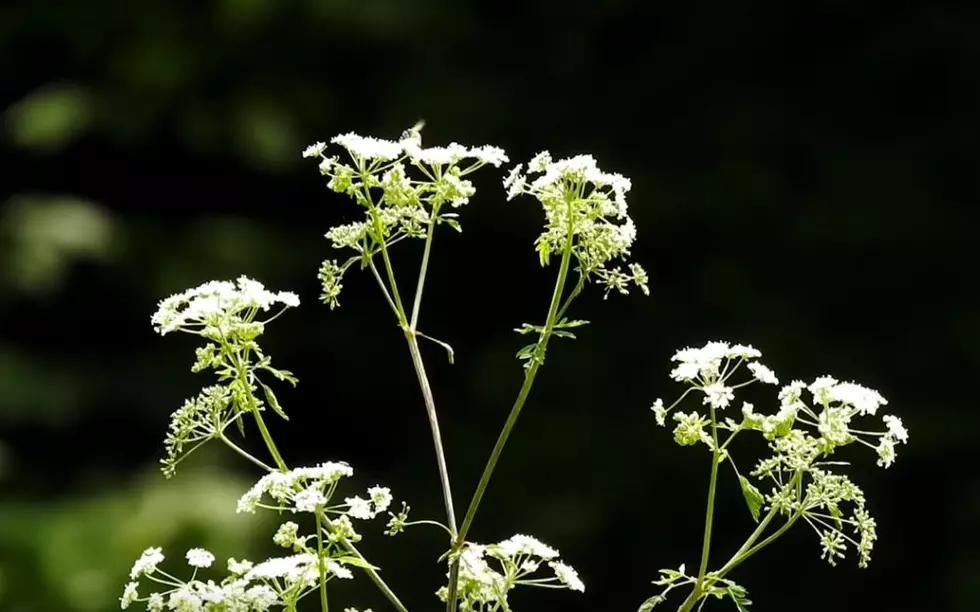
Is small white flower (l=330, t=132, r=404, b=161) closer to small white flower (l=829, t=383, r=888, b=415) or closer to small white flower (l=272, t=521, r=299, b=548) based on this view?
small white flower (l=272, t=521, r=299, b=548)

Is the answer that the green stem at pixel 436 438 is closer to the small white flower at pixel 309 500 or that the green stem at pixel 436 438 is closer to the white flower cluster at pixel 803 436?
the small white flower at pixel 309 500

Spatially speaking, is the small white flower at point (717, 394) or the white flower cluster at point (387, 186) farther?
the white flower cluster at point (387, 186)

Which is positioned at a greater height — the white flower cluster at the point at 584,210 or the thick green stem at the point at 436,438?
the white flower cluster at the point at 584,210

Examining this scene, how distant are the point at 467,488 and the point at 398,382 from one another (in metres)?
0.92

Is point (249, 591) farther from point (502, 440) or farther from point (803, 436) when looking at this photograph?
point (803, 436)

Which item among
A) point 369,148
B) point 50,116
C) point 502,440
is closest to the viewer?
point 502,440

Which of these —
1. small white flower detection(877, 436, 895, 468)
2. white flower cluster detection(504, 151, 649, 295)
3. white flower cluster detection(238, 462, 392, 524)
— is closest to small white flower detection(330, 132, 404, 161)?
white flower cluster detection(504, 151, 649, 295)

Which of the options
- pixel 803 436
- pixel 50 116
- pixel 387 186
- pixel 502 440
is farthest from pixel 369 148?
pixel 50 116

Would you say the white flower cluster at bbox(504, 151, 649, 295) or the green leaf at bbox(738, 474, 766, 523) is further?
the white flower cluster at bbox(504, 151, 649, 295)

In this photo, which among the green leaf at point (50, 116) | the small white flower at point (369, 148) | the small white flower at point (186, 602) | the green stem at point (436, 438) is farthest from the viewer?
the green leaf at point (50, 116)

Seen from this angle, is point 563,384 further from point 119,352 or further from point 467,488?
point 119,352

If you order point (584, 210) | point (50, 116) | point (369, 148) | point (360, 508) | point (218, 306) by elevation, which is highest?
point (50, 116)

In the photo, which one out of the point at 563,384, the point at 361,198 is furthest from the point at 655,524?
the point at 361,198

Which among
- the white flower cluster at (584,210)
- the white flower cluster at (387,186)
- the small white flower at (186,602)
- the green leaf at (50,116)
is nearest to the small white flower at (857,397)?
the white flower cluster at (584,210)
